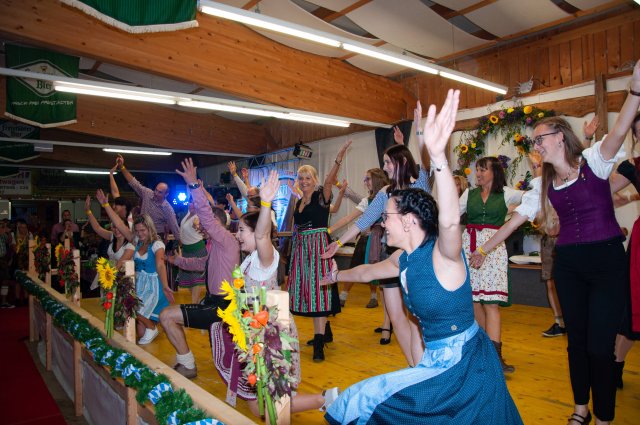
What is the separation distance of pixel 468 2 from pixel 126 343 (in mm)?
5626

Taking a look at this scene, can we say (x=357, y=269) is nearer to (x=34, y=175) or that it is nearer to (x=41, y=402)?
(x=41, y=402)

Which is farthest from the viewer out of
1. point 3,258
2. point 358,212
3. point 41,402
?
point 3,258

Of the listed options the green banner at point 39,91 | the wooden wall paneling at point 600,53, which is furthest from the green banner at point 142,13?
the wooden wall paneling at point 600,53

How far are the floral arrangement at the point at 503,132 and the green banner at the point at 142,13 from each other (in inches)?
174

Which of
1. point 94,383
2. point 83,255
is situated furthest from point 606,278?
point 83,255

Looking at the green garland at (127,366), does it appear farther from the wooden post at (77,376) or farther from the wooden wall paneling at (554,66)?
the wooden wall paneling at (554,66)

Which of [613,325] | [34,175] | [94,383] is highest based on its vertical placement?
[34,175]

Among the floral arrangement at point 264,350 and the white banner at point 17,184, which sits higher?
the white banner at point 17,184

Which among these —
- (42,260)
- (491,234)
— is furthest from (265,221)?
A: (42,260)

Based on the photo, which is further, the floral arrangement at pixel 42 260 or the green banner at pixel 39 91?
the green banner at pixel 39 91

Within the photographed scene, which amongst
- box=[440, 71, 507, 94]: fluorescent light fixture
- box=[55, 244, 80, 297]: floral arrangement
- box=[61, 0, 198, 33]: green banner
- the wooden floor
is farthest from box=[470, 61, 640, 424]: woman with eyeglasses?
box=[440, 71, 507, 94]: fluorescent light fixture

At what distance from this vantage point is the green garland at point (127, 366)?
171 centimetres

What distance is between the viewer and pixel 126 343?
287cm

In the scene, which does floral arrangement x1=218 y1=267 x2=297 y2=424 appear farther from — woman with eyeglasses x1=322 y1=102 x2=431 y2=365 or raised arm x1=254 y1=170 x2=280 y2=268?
woman with eyeglasses x1=322 y1=102 x2=431 y2=365
